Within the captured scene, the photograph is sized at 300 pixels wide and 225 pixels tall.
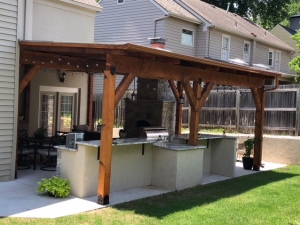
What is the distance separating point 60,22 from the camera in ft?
34.7

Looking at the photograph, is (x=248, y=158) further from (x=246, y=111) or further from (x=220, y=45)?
(x=220, y=45)

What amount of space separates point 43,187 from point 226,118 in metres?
9.29

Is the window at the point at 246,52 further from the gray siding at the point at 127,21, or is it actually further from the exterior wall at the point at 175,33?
the gray siding at the point at 127,21

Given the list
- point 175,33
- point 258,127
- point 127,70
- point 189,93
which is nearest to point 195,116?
point 189,93

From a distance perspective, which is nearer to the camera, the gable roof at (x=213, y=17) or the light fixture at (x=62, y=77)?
the light fixture at (x=62, y=77)

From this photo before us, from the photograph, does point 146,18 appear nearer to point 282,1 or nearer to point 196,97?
point 196,97

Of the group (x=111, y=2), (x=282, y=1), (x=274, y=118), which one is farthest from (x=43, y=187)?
(x=282, y=1)

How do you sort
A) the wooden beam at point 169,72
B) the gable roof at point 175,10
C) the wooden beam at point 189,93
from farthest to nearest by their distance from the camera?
the gable roof at point 175,10
the wooden beam at point 189,93
the wooden beam at point 169,72

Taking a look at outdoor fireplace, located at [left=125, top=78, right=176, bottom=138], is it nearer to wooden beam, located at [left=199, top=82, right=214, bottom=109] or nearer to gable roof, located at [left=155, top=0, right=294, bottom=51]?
wooden beam, located at [left=199, top=82, right=214, bottom=109]

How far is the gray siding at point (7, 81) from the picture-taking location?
788 centimetres

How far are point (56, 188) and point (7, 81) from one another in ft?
8.45

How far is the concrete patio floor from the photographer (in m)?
6.02

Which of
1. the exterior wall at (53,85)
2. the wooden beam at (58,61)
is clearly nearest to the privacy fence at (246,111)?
the exterior wall at (53,85)

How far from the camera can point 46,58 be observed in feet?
27.1
